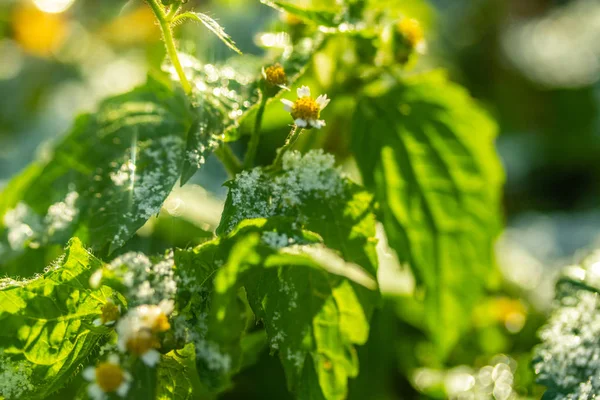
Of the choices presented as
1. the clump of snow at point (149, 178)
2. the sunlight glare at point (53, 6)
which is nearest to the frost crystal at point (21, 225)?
the clump of snow at point (149, 178)

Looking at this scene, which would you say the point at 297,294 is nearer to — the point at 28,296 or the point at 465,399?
the point at 28,296

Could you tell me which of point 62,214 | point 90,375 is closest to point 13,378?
point 90,375

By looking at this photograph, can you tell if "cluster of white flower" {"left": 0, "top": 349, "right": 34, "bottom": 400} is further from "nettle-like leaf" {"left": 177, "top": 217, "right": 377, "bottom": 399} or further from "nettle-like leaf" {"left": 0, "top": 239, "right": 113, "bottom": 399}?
"nettle-like leaf" {"left": 177, "top": 217, "right": 377, "bottom": 399}

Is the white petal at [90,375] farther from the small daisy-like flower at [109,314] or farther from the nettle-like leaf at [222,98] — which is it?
the nettle-like leaf at [222,98]

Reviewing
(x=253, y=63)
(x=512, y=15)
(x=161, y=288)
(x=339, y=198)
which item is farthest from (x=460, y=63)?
(x=161, y=288)

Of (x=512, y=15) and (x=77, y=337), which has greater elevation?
(x=512, y=15)

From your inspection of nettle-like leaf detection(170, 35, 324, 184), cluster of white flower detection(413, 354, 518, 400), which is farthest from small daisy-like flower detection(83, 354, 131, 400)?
cluster of white flower detection(413, 354, 518, 400)
